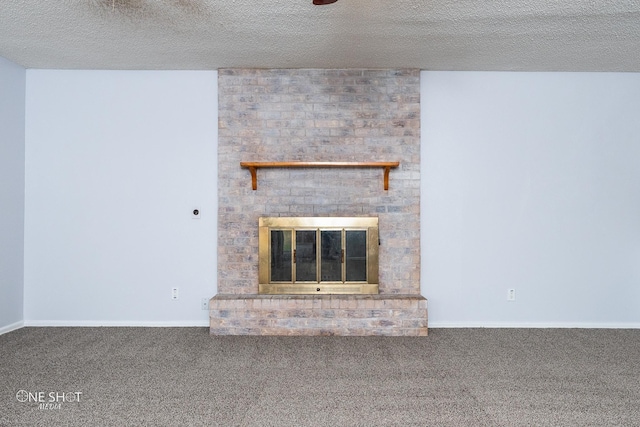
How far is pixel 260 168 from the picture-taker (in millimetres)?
3658

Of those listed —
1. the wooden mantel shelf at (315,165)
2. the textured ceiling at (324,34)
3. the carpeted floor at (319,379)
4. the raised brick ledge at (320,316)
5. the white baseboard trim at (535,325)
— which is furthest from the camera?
the white baseboard trim at (535,325)

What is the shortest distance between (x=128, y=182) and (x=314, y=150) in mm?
1748

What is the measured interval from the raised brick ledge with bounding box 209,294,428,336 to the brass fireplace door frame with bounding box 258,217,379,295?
0.18 metres

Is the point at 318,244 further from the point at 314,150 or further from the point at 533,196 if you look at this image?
the point at 533,196

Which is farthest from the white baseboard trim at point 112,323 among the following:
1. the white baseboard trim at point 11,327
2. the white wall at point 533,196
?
the white wall at point 533,196

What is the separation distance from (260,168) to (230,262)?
2.96 feet

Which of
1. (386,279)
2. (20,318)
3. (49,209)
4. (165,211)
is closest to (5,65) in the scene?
(49,209)

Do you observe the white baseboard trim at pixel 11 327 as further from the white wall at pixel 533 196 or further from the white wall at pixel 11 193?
the white wall at pixel 533 196

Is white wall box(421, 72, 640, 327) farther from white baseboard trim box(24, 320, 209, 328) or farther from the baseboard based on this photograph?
white baseboard trim box(24, 320, 209, 328)

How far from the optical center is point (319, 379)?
8.15 feet

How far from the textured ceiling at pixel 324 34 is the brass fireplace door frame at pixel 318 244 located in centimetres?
139

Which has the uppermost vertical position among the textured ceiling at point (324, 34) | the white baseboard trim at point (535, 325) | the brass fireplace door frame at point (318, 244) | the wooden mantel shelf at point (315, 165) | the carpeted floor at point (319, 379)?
the textured ceiling at point (324, 34)

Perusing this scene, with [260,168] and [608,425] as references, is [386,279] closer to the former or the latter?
[260,168]

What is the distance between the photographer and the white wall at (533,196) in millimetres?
3662
